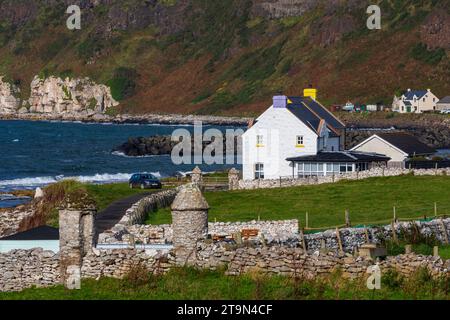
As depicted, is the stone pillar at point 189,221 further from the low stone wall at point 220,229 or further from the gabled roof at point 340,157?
the gabled roof at point 340,157

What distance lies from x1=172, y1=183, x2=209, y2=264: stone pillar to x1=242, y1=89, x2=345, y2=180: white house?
45.9 m

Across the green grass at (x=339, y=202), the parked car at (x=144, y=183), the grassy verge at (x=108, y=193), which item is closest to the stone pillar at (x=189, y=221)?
the green grass at (x=339, y=202)

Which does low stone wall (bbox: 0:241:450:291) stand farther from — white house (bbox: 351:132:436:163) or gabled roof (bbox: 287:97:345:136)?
white house (bbox: 351:132:436:163)

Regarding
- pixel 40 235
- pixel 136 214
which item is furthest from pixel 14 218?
pixel 40 235

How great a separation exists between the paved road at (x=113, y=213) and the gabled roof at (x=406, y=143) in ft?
86.8

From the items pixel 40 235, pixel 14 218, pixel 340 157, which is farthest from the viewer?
pixel 340 157

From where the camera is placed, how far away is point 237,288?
25.9 metres

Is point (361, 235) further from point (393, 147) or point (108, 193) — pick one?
point (393, 147)

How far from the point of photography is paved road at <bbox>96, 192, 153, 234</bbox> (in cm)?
4440

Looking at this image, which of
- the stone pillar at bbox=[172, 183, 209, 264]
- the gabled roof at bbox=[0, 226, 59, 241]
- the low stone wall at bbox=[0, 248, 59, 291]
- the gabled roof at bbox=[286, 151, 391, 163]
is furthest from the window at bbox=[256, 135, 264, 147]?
the stone pillar at bbox=[172, 183, 209, 264]

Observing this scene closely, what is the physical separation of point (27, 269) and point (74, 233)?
173cm

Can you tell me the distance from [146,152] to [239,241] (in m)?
126
